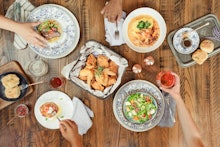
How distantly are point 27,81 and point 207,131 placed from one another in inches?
41.3

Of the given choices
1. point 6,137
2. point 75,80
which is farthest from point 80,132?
point 6,137

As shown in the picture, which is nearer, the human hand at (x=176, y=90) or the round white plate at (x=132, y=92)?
the human hand at (x=176, y=90)

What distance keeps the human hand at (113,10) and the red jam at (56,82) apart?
1.43 ft

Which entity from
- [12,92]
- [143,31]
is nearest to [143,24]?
[143,31]

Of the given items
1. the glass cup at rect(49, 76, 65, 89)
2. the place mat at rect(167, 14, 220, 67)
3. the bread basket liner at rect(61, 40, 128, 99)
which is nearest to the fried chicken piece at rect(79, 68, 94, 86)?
the bread basket liner at rect(61, 40, 128, 99)

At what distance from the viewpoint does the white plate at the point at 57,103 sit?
1906 mm

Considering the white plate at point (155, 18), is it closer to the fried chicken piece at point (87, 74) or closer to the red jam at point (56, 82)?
the fried chicken piece at point (87, 74)

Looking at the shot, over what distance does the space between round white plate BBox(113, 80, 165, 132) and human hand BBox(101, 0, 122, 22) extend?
366mm

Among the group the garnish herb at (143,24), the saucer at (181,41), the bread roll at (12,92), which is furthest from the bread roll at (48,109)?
the saucer at (181,41)

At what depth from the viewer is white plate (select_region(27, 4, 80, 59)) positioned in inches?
75.1

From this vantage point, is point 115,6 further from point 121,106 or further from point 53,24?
point 121,106

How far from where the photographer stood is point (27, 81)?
6.23 feet

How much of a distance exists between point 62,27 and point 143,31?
0.45m

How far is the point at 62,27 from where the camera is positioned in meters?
1.92
